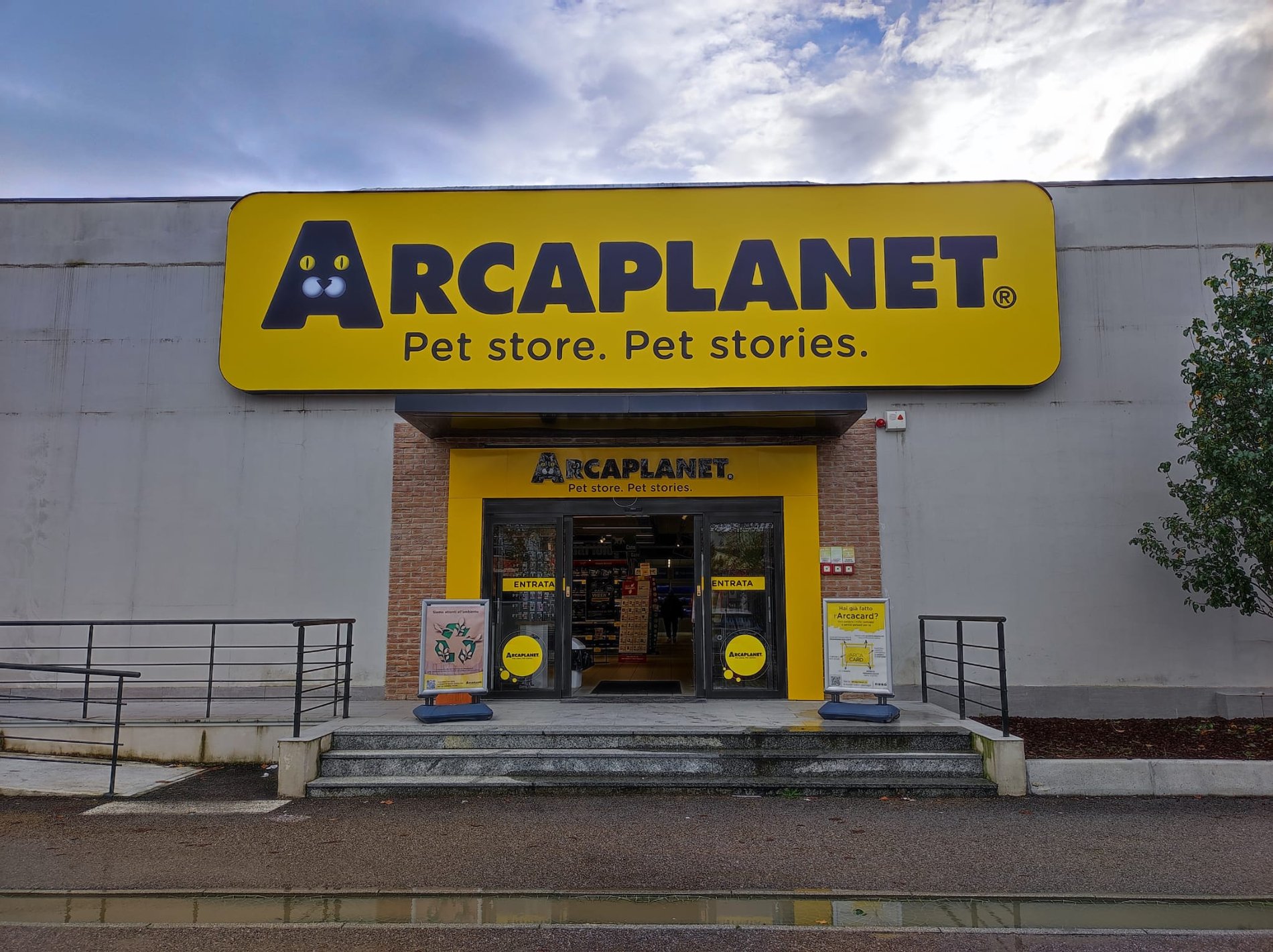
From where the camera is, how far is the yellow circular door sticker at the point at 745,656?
10.5 meters

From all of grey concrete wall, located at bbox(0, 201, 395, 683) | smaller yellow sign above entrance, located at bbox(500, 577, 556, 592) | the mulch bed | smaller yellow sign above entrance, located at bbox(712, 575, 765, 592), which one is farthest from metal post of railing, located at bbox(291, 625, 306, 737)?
the mulch bed

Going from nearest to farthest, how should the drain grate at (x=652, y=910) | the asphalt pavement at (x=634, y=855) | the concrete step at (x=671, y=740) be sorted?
the asphalt pavement at (x=634, y=855) → the drain grate at (x=652, y=910) → the concrete step at (x=671, y=740)

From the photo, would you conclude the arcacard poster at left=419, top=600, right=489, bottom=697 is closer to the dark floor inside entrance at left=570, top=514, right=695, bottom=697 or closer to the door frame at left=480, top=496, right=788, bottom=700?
the door frame at left=480, top=496, right=788, bottom=700

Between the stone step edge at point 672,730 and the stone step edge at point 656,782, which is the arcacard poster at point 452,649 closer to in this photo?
the stone step edge at point 672,730

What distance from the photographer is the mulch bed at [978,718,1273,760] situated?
8.66 m

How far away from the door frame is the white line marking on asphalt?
11.5 feet

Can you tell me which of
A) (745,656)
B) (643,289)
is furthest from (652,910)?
(643,289)

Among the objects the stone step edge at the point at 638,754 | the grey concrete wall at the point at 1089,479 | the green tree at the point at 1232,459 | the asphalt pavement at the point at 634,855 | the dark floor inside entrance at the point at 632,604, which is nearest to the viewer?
the asphalt pavement at the point at 634,855

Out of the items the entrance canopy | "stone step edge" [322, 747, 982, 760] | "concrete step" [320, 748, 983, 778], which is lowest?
"concrete step" [320, 748, 983, 778]

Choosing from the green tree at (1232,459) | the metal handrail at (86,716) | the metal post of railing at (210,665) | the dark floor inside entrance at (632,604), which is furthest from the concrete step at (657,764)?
the green tree at (1232,459)

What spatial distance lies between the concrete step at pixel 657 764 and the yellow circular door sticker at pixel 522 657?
8.19 feet

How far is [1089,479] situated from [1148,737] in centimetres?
315

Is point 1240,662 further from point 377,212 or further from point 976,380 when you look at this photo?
point 377,212

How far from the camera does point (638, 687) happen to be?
37.8 ft
